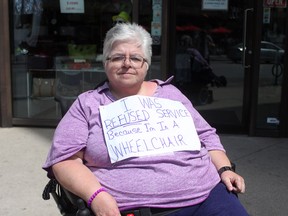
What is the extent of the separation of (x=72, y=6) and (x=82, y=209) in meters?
3.94

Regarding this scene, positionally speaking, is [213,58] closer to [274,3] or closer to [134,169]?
[274,3]

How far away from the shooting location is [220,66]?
546 cm

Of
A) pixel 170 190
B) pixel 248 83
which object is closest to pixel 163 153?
pixel 170 190

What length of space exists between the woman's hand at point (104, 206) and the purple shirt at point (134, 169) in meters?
0.10

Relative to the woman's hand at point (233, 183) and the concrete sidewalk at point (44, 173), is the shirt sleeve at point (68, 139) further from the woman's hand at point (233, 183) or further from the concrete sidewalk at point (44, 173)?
the concrete sidewalk at point (44, 173)

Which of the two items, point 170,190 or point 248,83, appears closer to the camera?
point 170,190

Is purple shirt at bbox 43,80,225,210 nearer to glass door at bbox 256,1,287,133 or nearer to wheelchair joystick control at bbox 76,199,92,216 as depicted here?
wheelchair joystick control at bbox 76,199,92,216

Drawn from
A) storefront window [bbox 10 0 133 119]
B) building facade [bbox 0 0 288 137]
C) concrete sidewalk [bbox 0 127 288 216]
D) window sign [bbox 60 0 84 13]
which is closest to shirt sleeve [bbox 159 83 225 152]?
concrete sidewalk [bbox 0 127 288 216]

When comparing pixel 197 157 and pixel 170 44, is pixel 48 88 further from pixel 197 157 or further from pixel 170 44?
pixel 197 157

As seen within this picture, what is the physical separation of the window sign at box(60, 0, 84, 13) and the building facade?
0.01 meters

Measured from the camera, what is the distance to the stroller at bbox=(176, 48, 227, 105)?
5555 mm

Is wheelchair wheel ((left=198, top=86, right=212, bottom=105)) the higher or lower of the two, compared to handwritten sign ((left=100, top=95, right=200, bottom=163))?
lower

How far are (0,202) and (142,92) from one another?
1684mm

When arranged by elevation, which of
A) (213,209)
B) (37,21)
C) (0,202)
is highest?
(37,21)
